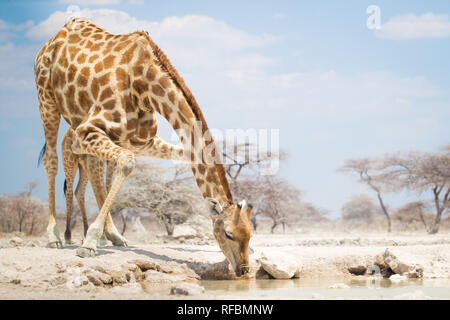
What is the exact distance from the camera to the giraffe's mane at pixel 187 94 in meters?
6.16

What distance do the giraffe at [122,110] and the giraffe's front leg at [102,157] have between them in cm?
1

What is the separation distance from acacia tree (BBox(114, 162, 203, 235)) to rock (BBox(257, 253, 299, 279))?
914cm

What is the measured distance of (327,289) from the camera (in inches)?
208

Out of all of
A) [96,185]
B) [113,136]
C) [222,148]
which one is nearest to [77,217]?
[222,148]

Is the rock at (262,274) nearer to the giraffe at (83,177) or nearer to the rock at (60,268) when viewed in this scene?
the giraffe at (83,177)

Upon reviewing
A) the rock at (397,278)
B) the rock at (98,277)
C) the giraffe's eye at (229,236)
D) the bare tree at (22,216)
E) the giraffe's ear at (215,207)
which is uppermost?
the giraffe's ear at (215,207)

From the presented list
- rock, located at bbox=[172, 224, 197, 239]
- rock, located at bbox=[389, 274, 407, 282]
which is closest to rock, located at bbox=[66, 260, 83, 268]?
rock, located at bbox=[389, 274, 407, 282]

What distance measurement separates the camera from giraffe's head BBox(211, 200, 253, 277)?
18.8ft

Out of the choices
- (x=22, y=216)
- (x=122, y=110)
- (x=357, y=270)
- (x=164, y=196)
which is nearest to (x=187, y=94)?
(x=122, y=110)

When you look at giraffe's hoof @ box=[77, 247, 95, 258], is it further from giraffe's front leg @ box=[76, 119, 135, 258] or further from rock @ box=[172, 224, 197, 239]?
rock @ box=[172, 224, 197, 239]

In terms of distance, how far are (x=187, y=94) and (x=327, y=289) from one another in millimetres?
3015

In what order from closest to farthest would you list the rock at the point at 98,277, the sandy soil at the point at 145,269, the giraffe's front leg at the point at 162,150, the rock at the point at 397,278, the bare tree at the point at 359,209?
the sandy soil at the point at 145,269
the rock at the point at 98,277
the rock at the point at 397,278
the giraffe's front leg at the point at 162,150
the bare tree at the point at 359,209

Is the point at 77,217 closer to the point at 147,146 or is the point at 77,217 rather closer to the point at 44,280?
the point at 147,146

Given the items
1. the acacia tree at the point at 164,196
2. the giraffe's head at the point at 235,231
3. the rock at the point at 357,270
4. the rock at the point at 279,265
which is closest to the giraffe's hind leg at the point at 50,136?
the giraffe's head at the point at 235,231
